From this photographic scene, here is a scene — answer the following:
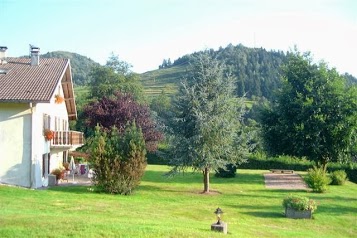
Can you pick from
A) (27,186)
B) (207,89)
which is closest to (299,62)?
(207,89)

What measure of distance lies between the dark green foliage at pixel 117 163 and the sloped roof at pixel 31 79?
4255 millimetres

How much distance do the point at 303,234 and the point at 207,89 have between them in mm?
13955

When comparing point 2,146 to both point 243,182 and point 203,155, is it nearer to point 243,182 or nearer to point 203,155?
point 203,155

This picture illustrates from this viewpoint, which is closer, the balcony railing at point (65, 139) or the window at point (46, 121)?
the window at point (46, 121)

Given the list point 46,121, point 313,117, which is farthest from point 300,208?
Result: point 313,117

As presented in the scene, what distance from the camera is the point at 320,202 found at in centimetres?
2634

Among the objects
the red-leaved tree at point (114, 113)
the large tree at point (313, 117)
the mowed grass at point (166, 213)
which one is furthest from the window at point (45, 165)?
the large tree at point (313, 117)

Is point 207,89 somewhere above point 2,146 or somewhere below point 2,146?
above

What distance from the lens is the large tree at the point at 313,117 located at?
38281 millimetres

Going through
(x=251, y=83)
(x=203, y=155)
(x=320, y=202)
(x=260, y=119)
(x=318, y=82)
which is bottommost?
(x=320, y=202)

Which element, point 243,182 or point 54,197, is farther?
point 243,182

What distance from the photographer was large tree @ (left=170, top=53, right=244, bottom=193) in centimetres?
2875

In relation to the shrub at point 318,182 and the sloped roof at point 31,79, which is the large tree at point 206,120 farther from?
the sloped roof at point 31,79

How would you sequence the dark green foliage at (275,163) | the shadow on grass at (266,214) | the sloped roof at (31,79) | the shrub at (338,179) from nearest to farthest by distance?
1. the shadow on grass at (266,214)
2. the sloped roof at (31,79)
3. the shrub at (338,179)
4. the dark green foliage at (275,163)
